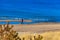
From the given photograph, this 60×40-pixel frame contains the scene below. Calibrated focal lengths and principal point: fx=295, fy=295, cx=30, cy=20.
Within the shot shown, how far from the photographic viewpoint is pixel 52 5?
7388cm

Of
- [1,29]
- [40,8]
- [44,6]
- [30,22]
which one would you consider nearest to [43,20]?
[30,22]

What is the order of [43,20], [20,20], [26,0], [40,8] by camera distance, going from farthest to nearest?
1. [26,0]
2. [40,8]
3. [43,20]
4. [20,20]

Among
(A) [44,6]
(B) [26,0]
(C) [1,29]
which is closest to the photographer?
(C) [1,29]

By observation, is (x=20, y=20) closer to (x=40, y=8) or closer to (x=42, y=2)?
(x=40, y=8)

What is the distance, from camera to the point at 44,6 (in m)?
76.1

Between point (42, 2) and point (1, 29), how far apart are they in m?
70.1

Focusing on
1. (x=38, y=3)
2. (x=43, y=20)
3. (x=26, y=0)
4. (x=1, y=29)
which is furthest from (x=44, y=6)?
(x=1, y=29)

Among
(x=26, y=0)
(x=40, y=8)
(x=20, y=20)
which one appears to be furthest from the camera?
(x=26, y=0)

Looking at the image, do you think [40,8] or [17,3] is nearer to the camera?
[40,8]

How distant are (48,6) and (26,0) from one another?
10.9 m

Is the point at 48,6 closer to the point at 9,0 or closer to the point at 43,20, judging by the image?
Result: the point at 9,0

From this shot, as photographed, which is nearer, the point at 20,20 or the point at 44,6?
the point at 20,20

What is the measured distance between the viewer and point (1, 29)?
8.00 metres

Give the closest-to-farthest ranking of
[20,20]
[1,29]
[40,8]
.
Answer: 1. [1,29]
2. [20,20]
3. [40,8]
